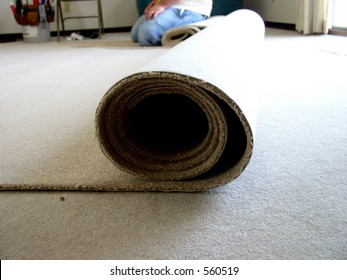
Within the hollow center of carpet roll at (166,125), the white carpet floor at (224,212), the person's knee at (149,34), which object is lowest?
the person's knee at (149,34)

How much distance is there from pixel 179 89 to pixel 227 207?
253 millimetres

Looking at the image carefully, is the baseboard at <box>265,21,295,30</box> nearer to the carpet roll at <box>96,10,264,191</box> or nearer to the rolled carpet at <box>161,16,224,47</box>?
the rolled carpet at <box>161,16,224,47</box>

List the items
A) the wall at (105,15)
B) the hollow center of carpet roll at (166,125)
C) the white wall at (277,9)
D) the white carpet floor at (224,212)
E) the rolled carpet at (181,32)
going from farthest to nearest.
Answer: the wall at (105,15) → the white wall at (277,9) → the rolled carpet at (181,32) → the hollow center of carpet roll at (166,125) → the white carpet floor at (224,212)

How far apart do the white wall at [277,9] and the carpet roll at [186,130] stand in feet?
11.8

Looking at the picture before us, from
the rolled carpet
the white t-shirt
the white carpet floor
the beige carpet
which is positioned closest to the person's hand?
the white t-shirt

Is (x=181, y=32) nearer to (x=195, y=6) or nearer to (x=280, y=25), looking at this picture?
(x=195, y=6)

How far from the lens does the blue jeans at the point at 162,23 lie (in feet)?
11.4

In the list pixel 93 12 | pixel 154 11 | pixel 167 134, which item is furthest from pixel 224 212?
pixel 93 12

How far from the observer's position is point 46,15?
488 cm

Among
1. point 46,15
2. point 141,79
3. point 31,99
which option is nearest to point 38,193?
point 141,79

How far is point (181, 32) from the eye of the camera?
10.7 ft

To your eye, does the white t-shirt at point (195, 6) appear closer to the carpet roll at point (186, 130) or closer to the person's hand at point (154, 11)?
the person's hand at point (154, 11)

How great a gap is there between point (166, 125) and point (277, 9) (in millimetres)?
4034

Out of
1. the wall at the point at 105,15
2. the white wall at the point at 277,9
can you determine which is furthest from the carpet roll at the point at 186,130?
the wall at the point at 105,15
